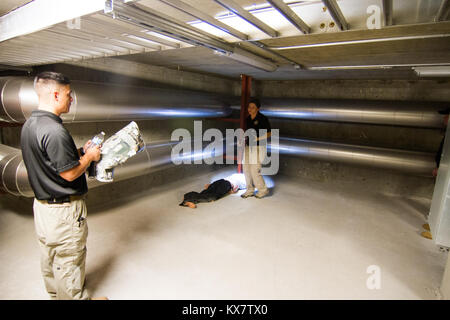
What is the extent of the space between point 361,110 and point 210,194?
246cm

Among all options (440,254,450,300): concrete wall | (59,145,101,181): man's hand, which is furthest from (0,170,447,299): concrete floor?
(59,145,101,181): man's hand

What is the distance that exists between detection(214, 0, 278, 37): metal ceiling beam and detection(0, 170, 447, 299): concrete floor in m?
1.67

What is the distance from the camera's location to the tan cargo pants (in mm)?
1340

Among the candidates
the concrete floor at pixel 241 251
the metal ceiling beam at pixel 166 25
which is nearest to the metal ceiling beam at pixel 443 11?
the metal ceiling beam at pixel 166 25

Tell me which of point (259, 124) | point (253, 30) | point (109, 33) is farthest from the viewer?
point (259, 124)

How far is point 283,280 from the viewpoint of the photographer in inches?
71.7

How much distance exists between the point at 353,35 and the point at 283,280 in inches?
70.5

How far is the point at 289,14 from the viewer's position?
117 centimetres

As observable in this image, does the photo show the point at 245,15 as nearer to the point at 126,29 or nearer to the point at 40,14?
the point at 126,29

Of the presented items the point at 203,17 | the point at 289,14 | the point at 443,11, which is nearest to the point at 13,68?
the point at 203,17

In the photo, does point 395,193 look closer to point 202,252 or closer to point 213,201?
point 213,201

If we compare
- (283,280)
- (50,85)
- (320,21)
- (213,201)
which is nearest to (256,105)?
(213,201)

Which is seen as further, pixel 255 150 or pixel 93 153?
pixel 255 150

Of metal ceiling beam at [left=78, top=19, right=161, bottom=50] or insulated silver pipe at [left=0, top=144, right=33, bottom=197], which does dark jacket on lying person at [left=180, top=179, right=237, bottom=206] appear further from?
metal ceiling beam at [left=78, top=19, right=161, bottom=50]
